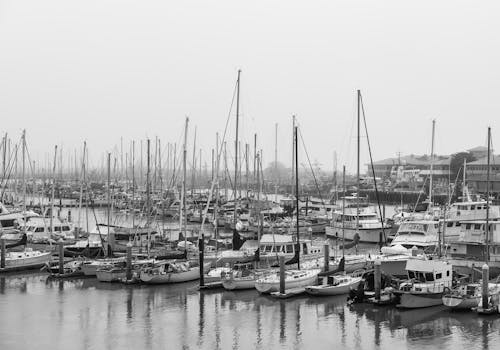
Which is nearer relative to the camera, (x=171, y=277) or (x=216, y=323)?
(x=216, y=323)

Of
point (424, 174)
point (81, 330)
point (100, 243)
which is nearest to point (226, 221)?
point (100, 243)

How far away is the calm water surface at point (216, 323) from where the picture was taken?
28.5 metres

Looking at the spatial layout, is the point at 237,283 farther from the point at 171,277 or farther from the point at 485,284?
the point at 485,284

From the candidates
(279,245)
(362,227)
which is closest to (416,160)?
(362,227)

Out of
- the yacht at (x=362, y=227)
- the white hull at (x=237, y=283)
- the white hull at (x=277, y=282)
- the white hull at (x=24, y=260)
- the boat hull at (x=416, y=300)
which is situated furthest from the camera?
the yacht at (x=362, y=227)

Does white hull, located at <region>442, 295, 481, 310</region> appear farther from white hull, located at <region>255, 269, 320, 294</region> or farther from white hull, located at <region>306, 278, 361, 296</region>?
white hull, located at <region>255, 269, 320, 294</region>

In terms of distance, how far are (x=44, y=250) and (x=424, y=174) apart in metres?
117

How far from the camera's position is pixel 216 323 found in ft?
104

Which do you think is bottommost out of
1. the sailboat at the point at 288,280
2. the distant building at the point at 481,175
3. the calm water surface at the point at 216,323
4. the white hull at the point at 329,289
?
the calm water surface at the point at 216,323

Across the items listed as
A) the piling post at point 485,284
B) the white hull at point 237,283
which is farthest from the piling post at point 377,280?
the white hull at point 237,283

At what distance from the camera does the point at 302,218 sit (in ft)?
242

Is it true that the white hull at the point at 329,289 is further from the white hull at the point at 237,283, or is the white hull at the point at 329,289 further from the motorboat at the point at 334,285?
the white hull at the point at 237,283

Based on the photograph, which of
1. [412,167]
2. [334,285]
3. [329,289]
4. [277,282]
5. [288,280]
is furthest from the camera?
[412,167]

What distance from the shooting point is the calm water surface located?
28.5 metres
